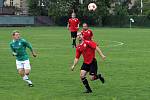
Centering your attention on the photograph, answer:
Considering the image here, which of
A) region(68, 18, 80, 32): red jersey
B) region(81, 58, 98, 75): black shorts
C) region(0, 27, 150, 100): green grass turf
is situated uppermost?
region(68, 18, 80, 32): red jersey

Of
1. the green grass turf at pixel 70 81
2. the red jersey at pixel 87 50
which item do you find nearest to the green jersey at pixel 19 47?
the green grass turf at pixel 70 81

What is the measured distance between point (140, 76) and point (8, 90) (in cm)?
505

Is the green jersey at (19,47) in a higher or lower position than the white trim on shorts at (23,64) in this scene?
higher

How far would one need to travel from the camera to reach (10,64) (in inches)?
866

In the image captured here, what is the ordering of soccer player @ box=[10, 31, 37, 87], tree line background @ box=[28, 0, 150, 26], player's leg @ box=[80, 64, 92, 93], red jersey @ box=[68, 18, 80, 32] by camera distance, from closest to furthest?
player's leg @ box=[80, 64, 92, 93] → soccer player @ box=[10, 31, 37, 87] → red jersey @ box=[68, 18, 80, 32] → tree line background @ box=[28, 0, 150, 26]

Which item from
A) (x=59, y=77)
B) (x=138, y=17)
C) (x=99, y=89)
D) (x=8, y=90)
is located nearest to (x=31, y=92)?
(x=8, y=90)

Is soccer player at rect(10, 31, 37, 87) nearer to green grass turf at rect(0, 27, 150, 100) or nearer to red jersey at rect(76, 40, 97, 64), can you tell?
green grass turf at rect(0, 27, 150, 100)

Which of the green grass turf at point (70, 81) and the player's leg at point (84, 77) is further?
the player's leg at point (84, 77)

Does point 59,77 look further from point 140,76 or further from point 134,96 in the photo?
point 134,96

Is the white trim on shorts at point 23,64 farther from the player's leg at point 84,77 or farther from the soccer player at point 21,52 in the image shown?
the player's leg at point 84,77

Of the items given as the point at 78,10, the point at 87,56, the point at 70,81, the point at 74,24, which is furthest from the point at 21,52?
the point at 78,10

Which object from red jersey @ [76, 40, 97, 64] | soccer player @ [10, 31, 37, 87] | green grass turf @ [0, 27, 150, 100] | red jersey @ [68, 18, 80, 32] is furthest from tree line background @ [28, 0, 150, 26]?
red jersey @ [76, 40, 97, 64]

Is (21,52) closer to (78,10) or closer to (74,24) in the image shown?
(74,24)

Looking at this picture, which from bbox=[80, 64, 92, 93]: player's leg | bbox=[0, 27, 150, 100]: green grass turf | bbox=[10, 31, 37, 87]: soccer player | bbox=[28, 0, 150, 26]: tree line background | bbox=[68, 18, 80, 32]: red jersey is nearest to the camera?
bbox=[0, 27, 150, 100]: green grass turf
